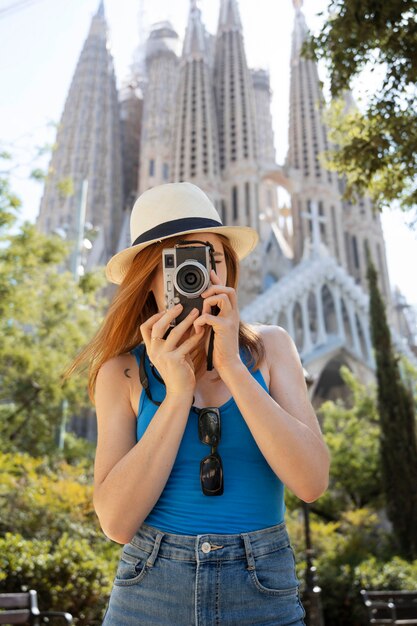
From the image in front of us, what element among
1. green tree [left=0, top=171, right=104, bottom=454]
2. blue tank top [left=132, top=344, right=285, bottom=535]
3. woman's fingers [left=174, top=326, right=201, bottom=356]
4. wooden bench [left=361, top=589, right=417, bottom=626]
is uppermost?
green tree [left=0, top=171, right=104, bottom=454]

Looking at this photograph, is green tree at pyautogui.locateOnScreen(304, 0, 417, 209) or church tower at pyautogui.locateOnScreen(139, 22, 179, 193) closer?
green tree at pyautogui.locateOnScreen(304, 0, 417, 209)

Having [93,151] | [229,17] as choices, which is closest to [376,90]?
[93,151]

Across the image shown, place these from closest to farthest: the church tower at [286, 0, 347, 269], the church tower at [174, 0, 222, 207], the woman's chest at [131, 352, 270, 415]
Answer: the woman's chest at [131, 352, 270, 415] < the church tower at [174, 0, 222, 207] < the church tower at [286, 0, 347, 269]

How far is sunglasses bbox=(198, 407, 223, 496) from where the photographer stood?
1.25 metres

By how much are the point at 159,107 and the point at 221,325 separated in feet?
153

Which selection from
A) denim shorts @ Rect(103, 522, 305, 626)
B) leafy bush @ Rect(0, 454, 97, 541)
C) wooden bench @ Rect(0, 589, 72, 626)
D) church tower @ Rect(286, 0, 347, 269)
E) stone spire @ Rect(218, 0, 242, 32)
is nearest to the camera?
denim shorts @ Rect(103, 522, 305, 626)

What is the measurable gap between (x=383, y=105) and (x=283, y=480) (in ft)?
14.4

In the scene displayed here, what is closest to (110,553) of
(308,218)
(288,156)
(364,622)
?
(364,622)

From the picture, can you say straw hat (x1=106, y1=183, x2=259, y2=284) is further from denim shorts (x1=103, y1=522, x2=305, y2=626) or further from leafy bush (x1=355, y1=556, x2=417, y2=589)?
leafy bush (x1=355, y1=556, x2=417, y2=589)

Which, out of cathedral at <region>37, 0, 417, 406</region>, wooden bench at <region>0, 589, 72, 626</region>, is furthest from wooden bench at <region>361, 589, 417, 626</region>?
cathedral at <region>37, 0, 417, 406</region>

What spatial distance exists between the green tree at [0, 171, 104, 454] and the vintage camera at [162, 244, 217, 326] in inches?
349

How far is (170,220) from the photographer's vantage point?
1562mm

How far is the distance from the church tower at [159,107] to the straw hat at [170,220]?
1528 inches

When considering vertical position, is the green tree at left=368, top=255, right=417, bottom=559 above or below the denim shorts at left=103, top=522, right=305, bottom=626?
above
